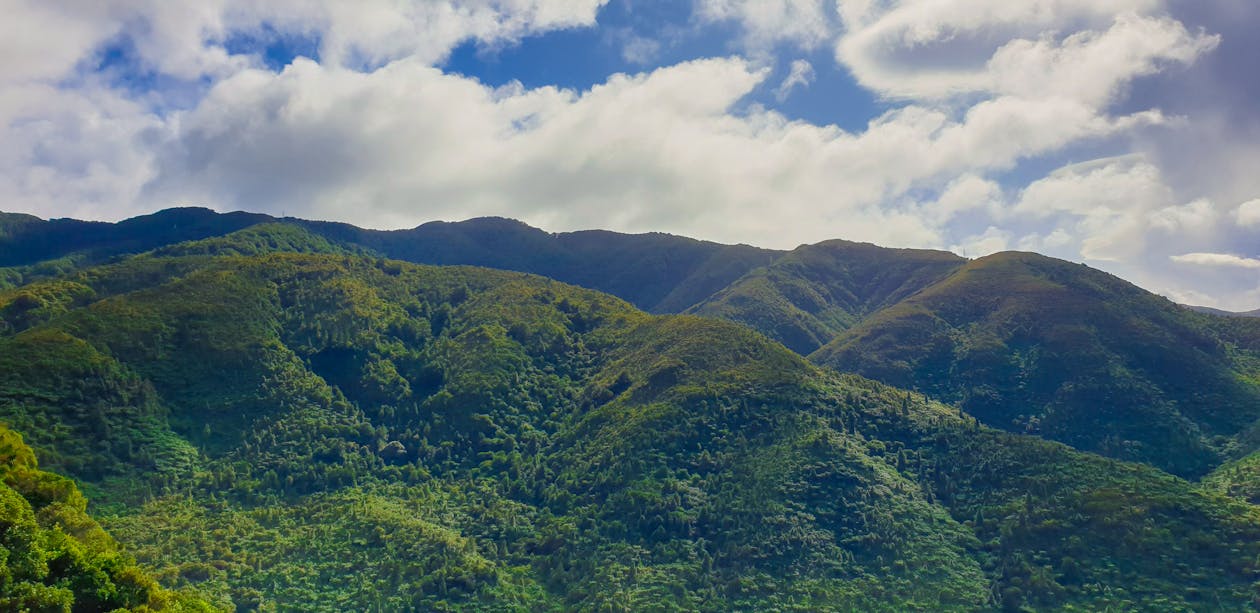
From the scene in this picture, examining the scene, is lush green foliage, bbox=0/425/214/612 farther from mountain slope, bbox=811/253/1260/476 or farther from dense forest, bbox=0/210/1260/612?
mountain slope, bbox=811/253/1260/476

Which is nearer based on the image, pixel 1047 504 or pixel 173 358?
pixel 1047 504

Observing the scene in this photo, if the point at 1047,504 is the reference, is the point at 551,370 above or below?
above

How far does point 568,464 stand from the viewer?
141 m

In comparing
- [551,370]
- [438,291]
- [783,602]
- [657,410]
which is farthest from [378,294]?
[783,602]

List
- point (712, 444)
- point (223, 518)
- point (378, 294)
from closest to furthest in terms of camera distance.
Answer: point (223, 518) → point (712, 444) → point (378, 294)

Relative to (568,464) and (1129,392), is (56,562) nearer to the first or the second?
(568,464)

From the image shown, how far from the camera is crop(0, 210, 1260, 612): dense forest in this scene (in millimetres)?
105500

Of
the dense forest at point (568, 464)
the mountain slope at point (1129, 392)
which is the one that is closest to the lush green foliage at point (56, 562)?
the dense forest at point (568, 464)

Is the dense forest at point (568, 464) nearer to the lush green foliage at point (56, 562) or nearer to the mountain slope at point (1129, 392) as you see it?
the lush green foliage at point (56, 562)

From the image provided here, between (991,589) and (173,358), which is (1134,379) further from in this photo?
(173,358)

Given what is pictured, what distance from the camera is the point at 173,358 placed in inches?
5413

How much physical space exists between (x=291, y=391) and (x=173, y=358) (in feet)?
60.2

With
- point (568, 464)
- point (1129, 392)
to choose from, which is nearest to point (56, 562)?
point (568, 464)

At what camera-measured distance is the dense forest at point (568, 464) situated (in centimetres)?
10550
